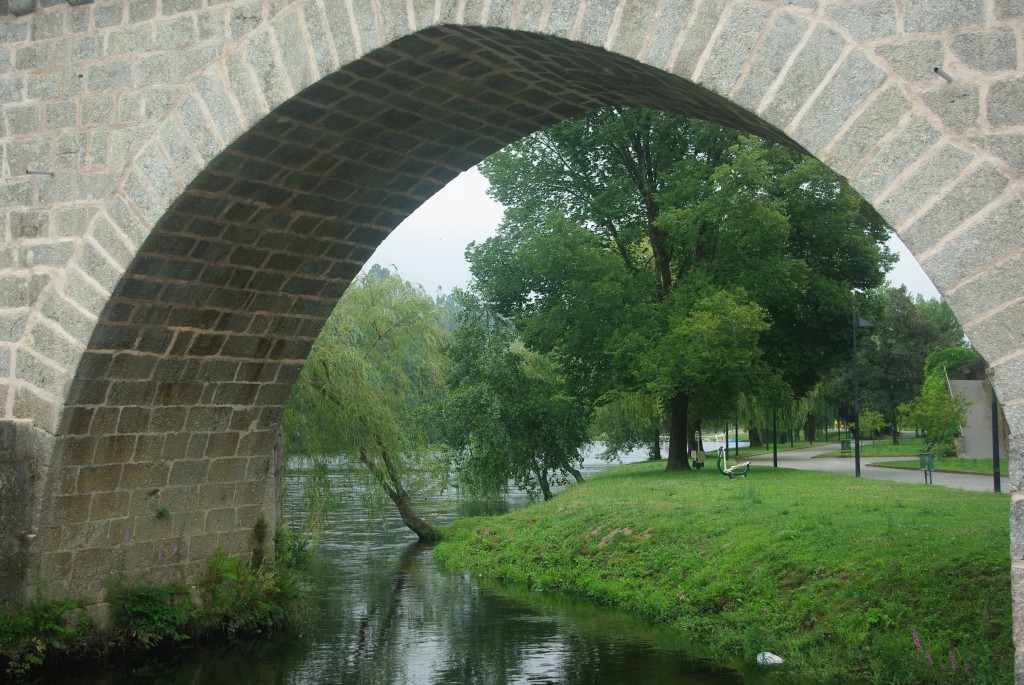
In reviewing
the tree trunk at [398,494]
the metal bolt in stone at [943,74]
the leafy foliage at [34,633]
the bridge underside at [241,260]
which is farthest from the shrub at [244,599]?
the metal bolt in stone at [943,74]

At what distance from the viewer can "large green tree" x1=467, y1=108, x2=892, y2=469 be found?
2025cm

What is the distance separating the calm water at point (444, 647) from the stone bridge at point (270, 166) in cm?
102

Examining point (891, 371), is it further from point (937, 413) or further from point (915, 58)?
point (915, 58)

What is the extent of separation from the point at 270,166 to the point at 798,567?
5886mm

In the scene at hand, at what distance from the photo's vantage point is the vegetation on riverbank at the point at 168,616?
7.38m

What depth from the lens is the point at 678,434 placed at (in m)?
23.0

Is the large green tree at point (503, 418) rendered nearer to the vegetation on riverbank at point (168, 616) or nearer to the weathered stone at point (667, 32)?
the vegetation on riverbank at point (168, 616)

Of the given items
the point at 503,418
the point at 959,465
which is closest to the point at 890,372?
the point at 959,465

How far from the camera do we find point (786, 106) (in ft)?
14.8

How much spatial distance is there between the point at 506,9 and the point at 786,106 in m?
1.50

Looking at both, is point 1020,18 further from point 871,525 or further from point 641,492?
point 641,492

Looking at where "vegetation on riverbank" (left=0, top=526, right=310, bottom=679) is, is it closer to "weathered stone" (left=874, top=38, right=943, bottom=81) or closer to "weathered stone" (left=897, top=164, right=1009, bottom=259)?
"weathered stone" (left=897, top=164, right=1009, bottom=259)

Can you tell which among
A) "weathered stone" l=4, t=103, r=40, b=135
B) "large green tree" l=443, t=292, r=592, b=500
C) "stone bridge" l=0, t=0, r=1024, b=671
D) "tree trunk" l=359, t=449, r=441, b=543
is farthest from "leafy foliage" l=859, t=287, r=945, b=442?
"weathered stone" l=4, t=103, r=40, b=135

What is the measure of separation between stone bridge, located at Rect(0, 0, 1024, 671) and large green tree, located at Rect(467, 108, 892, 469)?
12131mm
